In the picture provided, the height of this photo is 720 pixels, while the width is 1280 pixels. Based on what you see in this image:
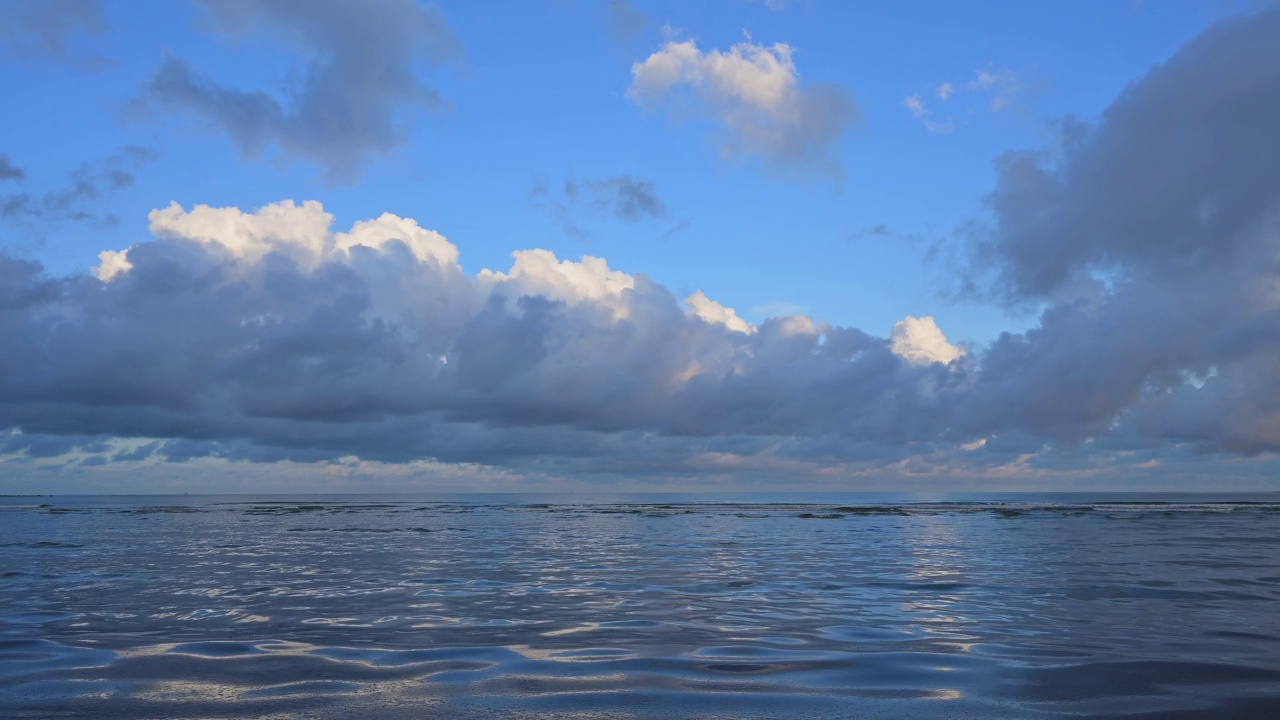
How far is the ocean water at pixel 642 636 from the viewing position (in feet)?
35.2

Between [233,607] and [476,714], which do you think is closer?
[476,714]

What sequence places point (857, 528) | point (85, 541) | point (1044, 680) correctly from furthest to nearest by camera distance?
point (857, 528)
point (85, 541)
point (1044, 680)

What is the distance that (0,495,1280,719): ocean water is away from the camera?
10.7 metres

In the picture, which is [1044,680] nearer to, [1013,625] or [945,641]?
[945,641]

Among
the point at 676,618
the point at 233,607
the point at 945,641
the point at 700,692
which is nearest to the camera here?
the point at 700,692

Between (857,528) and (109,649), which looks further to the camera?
(857,528)

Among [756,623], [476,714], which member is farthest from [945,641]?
[476,714]

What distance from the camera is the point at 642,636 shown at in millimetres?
15984

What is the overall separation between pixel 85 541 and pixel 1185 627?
51983 millimetres

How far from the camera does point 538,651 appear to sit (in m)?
14.4

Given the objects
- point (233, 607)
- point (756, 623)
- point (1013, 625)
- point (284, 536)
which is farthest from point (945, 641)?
point (284, 536)

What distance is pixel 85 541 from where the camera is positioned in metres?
45.4

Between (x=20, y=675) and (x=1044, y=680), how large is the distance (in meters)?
15.6

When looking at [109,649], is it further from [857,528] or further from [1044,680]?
[857,528]
